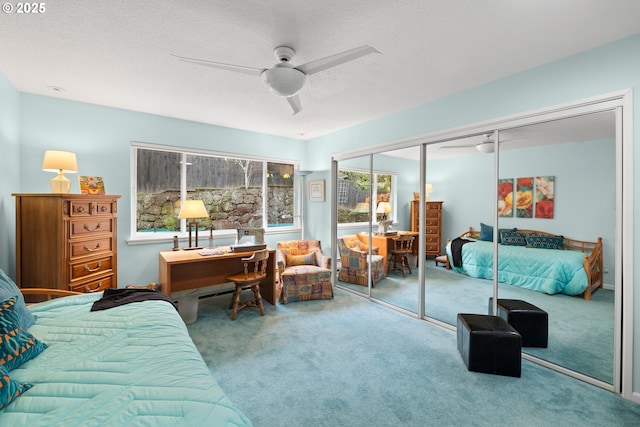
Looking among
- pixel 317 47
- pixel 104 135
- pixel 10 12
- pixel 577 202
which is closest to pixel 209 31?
pixel 317 47

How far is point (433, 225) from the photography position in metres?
3.53

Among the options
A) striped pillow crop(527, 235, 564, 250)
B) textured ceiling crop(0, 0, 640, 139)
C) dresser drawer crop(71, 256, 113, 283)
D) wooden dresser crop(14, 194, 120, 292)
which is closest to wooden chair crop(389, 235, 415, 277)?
striped pillow crop(527, 235, 564, 250)

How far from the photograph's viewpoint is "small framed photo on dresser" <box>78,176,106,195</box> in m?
3.09

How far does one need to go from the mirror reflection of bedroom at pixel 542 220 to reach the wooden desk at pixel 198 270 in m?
1.95

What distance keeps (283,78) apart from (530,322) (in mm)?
3014

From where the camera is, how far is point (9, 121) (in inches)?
110

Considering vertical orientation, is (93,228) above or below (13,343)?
above

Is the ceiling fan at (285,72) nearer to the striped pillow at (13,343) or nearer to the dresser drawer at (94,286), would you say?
the striped pillow at (13,343)

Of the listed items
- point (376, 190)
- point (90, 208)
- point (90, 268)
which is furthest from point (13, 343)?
point (376, 190)

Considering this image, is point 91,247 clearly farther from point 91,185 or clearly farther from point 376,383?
point 376,383

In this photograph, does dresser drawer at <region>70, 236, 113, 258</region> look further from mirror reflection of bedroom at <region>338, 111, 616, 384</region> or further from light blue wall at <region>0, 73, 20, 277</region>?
mirror reflection of bedroom at <region>338, 111, 616, 384</region>

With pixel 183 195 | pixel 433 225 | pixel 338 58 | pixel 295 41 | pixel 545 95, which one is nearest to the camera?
pixel 338 58

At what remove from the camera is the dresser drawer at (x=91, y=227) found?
2662 millimetres

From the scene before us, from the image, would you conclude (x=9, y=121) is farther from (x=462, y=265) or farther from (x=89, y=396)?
(x=462, y=265)
